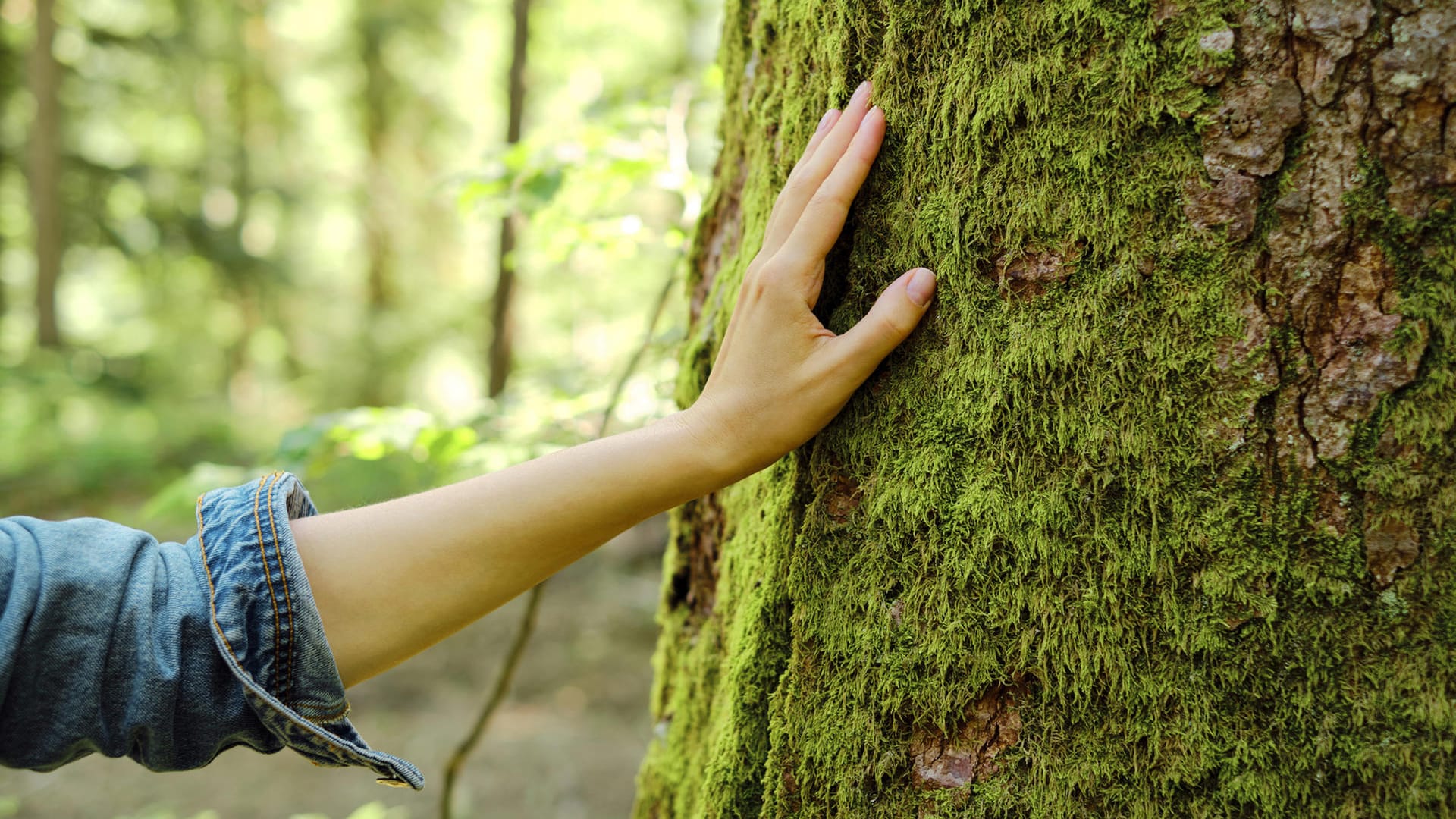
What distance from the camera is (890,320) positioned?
1.08 meters

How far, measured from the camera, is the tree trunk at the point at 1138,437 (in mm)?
847

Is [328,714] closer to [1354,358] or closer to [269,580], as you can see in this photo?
[269,580]

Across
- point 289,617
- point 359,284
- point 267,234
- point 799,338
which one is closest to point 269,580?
point 289,617

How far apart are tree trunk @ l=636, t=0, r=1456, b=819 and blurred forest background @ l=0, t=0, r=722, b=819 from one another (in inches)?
56.9

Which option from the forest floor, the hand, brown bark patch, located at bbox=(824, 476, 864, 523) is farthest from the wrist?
the forest floor

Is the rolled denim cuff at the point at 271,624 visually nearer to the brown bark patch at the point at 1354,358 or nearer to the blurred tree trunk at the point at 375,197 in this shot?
the brown bark patch at the point at 1354,358

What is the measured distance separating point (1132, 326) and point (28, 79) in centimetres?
1376

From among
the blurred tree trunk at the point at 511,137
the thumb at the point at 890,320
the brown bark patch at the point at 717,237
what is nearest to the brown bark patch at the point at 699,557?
the brown bark patch at the point at 717,237

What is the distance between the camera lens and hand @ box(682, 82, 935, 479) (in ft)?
3.65

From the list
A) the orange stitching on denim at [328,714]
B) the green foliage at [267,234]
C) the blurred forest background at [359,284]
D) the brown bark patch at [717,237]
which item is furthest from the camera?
the green foliage at [267,234]

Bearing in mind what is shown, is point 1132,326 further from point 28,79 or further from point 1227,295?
point 28,79

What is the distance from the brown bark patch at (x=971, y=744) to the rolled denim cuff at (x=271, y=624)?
697mm

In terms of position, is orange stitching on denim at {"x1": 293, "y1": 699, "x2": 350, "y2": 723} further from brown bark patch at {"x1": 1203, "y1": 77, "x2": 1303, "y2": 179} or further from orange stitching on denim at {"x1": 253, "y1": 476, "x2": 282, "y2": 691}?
brown bark patch at {"x1": 1203, "y1": 77, "x2": 1303, "y2": 179}

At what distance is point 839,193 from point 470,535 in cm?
72
